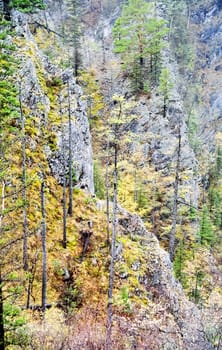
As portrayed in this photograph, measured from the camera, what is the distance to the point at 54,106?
2495 centimetres

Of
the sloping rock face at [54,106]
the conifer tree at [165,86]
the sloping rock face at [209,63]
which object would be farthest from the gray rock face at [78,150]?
the sloping rock face at [209,63]

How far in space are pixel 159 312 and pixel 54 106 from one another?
15.7 meters

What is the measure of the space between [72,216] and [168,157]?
60.0ft

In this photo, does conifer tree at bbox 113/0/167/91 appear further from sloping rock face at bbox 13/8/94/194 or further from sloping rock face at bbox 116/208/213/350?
sloping rock face at bbox 116/208/213/350

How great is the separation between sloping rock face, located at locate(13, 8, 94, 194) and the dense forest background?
0.09 m

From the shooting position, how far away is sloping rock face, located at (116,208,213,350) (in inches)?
538

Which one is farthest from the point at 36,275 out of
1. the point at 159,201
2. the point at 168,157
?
the point at 168,157

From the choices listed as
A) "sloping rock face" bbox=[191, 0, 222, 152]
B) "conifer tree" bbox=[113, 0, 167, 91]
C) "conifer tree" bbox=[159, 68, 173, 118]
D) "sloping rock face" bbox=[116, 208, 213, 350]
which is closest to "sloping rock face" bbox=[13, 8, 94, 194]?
"sloping rock face" bbox=[116, 208, 213, 350]

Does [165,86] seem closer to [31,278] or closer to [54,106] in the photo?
[54,106]

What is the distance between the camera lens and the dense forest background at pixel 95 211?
12.8 m

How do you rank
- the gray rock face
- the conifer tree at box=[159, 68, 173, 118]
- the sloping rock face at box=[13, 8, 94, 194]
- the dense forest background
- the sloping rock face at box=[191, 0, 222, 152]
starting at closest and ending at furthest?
the dense forest background
the sloping rock face at box=[13, 8, 94, 194]
the gray rock face
the conifer tree at box=[159, 68, 173, 118]
the sloping rock face at box=[191, 0, 222, 152]

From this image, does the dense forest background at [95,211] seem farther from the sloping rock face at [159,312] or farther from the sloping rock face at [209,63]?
the sloping rock face at [209,63]

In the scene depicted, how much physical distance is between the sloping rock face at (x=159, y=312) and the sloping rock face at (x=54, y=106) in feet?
15.5

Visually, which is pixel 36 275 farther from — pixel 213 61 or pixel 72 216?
pixel 213 61
